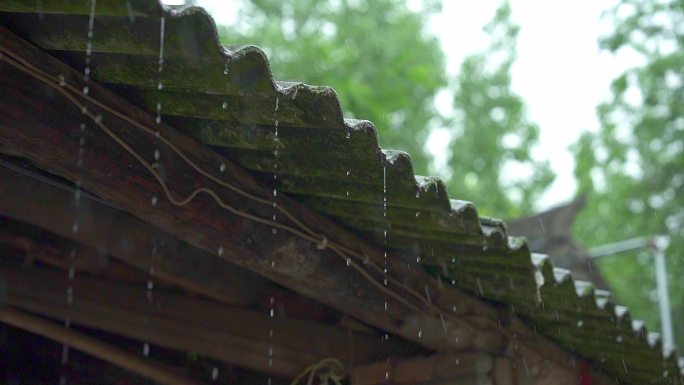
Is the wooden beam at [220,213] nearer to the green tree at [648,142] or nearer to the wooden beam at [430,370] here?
the wooden beam at [430,370]

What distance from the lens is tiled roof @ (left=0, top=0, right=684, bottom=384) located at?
2.30 metres

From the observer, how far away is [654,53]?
15.3 m

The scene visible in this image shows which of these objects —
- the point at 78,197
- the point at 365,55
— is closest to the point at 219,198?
the point at 78,197

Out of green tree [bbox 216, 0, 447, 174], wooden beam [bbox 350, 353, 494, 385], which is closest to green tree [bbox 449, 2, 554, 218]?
green tree [bbox 216, 0, 447, 174]

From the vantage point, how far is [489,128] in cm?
2302

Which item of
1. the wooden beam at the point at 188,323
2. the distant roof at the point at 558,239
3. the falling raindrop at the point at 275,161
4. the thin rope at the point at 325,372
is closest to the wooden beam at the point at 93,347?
the wooden beam at the point at 188,323

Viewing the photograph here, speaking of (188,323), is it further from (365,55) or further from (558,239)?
(365,55)

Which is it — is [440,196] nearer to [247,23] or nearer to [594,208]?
[247,23]

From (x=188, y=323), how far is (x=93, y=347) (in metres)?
0.43

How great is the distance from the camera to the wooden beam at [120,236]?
3332mm

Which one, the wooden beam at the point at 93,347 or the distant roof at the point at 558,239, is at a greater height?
the distant roof at the point at 558,239

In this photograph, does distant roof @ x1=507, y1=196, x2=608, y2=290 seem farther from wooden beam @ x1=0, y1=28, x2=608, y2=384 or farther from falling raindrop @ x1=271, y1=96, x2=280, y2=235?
falling raindrop @ x1=271, y1=96, x2=280, y2=235

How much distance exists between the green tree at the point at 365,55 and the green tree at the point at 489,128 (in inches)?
55.8

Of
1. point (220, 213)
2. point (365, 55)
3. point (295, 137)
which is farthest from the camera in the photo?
point (365, 55)
